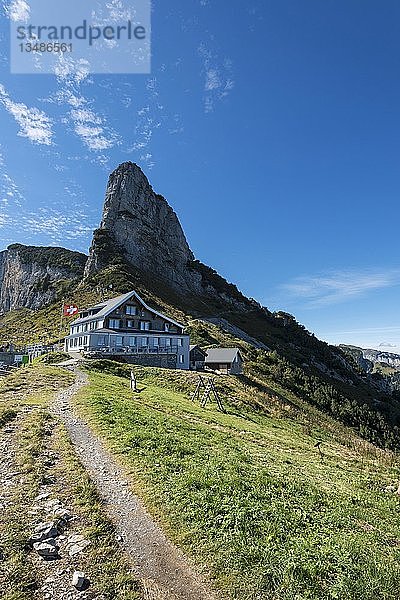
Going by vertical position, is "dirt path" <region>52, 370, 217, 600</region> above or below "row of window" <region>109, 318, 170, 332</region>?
below

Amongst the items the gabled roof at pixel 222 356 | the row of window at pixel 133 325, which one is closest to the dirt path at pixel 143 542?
the row of window at pixel 133 325

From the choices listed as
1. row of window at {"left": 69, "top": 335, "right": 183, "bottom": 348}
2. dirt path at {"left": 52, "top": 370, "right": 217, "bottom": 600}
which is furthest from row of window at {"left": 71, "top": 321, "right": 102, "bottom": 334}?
dirt path at {"left": 52, "top": 370, "right": 217, "bottom": 600}

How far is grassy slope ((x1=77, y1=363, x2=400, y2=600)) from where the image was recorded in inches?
261

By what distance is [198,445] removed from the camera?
48.2ft

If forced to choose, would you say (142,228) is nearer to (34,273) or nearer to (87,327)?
(34,273)

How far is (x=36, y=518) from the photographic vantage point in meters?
7.97

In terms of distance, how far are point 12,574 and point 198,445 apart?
9206 millimetres

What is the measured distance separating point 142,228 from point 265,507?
13833cm

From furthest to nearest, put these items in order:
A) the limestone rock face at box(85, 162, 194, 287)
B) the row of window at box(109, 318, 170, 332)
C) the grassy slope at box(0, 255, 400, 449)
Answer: the limestone rock face at box(85, 162, 194, 287), the grassy slope at box(0, 255, 400, 449), the row of window at box(109, 318, 170, 332)

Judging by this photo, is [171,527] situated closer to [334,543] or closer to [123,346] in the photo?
[334,543]

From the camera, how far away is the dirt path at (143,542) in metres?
6.20

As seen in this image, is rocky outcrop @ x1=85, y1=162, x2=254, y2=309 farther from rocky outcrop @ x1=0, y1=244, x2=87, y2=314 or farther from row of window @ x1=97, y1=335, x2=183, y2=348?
row of window @ x1=97, y1=335, x2=183, y2=348

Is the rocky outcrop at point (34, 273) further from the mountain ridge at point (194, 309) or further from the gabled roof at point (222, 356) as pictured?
the gabled roof at point (222, 356)

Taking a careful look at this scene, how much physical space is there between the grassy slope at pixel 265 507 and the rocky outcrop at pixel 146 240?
109599 millimetres
